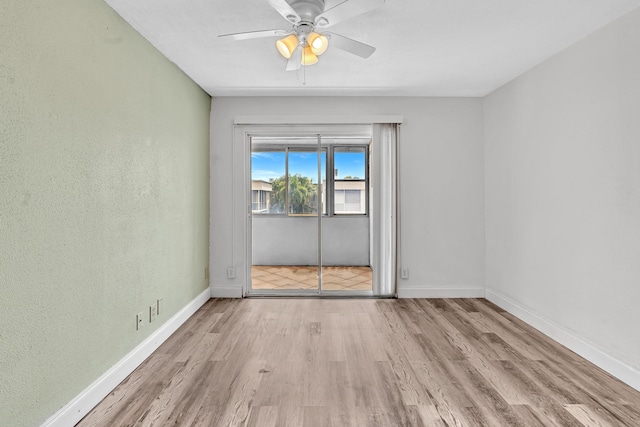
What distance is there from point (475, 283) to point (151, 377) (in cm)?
369

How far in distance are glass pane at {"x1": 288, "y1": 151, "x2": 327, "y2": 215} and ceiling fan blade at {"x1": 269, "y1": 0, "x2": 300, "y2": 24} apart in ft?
10.4

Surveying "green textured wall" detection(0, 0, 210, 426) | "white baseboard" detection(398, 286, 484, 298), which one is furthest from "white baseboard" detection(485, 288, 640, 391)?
"green textured wall" detection(0, 0, 210, 426)

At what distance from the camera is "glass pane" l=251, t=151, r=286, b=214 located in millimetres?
5340

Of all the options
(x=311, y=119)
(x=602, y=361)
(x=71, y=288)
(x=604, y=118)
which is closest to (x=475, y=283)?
(x=602, y=361)

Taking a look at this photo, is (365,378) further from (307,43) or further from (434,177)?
(434,177)

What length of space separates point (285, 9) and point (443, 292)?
144 inches

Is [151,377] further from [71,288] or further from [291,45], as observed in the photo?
[291,45]

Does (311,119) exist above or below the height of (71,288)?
above

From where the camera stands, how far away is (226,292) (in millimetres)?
4422

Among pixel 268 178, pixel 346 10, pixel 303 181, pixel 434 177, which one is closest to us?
pixel 346 10

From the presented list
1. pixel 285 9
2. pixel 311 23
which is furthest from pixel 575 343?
pixel 285 9

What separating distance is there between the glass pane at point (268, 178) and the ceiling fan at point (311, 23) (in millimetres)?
2897

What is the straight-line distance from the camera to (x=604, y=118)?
2.58 m

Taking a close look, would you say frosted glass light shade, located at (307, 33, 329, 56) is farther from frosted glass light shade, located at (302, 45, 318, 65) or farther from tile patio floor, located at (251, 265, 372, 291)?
tile patio floor, located at (251, 265, 372, 291)
